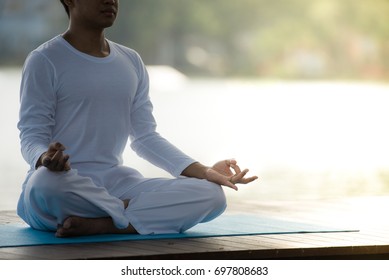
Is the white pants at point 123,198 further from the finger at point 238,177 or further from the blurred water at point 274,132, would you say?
the blurred water at point 274,132

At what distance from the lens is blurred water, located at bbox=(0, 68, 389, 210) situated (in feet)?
27.1

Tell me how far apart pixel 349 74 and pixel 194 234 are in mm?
21805

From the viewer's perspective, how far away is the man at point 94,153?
3.24m

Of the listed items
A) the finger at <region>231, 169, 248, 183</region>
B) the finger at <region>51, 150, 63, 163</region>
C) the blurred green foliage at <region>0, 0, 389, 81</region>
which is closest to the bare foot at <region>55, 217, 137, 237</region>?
the finger at <region>51, 150, 63, 163</region>

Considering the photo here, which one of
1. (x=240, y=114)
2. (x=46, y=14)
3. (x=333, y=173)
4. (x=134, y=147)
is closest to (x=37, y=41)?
(x=46, y=14)

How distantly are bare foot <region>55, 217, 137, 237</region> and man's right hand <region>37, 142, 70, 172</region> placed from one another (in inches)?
8.1

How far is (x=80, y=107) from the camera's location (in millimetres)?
3348

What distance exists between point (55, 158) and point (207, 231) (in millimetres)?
682

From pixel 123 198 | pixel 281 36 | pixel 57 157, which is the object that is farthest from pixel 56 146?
pixel 281 36

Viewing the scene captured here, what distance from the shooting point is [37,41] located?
21719 millimetres

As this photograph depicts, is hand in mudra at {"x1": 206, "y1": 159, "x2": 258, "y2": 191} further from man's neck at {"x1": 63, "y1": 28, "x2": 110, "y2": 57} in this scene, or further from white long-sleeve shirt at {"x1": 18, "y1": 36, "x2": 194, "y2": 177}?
man's neck at {"x1": 63, "y1": 28, "x2": 110, "y2": 57}

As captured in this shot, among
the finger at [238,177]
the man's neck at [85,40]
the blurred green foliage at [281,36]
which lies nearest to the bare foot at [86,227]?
the finger at [238,177]

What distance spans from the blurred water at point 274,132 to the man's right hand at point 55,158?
157 cm

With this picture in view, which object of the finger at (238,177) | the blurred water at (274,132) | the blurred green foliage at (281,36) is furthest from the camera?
the blurred green foliage at (281,36)
